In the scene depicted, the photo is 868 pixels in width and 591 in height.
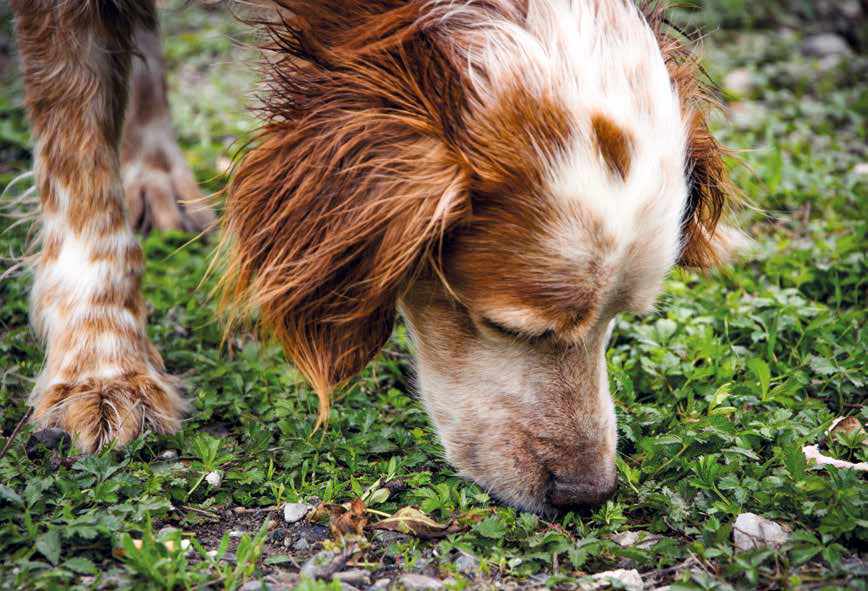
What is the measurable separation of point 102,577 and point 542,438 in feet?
3.99

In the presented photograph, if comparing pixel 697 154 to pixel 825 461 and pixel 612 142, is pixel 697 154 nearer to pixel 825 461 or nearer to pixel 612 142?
pixel 612 142

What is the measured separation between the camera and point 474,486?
2525mm

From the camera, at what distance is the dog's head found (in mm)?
2283

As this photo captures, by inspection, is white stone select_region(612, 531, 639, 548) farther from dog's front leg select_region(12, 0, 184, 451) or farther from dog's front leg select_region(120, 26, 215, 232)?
dog's front leg select_region(120, 26, 215, 232)

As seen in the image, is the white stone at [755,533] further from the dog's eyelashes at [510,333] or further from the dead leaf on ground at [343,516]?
the dead leaf on ground at [343,516]

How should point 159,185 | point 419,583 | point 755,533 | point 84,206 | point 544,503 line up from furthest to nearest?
point 159,185
point 84,206
point 544,503
point 755,533
point 419,583

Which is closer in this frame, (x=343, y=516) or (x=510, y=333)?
(x=343, y=516)

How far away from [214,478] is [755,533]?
1.48 meters

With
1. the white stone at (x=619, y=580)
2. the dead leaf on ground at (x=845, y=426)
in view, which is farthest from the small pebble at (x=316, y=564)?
the dead leaf on ground at (x=845, y=426)

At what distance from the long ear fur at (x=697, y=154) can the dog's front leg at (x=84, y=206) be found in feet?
5.79

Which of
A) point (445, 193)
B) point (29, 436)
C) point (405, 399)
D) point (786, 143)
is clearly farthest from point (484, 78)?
point (786, 143)

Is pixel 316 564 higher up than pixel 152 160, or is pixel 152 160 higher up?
pixel 152 160

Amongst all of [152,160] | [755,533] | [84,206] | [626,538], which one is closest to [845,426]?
[755,533]

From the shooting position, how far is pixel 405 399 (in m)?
3.03
